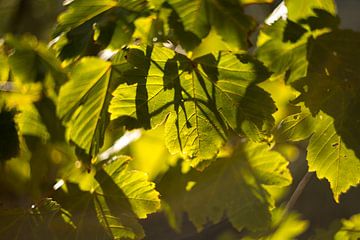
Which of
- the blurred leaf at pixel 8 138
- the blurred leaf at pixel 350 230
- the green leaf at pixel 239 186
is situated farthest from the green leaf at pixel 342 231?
the blurred leaf at pixel 8 138

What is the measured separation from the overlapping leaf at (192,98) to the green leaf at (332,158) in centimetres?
9

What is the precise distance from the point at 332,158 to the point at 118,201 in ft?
1.22

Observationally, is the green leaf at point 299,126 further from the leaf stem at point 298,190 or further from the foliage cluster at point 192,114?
the leaf stem at point 298,190

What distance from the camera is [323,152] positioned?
3.03 feet

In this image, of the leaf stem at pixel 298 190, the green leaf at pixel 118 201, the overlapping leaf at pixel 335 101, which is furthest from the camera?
the leaf stem at pixel 298 190

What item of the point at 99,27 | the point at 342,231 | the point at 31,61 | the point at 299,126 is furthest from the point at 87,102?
the point at 342,231

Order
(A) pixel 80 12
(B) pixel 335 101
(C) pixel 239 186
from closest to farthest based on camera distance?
(B) pixel 335 101 < (A) pixel 80 12 < (C) pixel 239 186

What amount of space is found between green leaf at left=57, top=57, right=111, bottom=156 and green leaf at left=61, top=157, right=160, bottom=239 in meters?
0.06

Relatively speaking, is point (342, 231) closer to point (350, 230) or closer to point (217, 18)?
point (350, 230)

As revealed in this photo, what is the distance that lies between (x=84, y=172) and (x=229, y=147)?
289mm

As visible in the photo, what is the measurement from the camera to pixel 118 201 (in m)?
1.03

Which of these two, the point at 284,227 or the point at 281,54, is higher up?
the point at 281,54

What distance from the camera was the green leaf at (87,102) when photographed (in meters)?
1.01

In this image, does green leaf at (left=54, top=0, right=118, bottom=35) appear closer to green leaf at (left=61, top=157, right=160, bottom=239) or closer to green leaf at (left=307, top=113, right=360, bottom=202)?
green leaf at (left=61, top=157, right=160, bottom=239)
